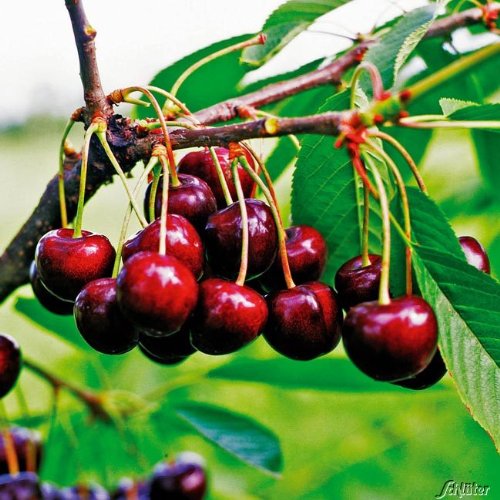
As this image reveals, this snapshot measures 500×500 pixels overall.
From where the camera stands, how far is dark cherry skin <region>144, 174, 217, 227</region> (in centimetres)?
144

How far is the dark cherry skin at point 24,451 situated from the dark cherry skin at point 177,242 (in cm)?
104

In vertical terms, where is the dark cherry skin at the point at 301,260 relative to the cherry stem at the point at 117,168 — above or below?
below

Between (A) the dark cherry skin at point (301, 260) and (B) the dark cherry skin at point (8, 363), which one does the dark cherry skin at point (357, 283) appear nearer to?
(A) the dark cherry skin at point (301, 260)

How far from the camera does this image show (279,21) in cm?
214

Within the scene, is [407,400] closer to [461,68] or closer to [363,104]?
[363,104]

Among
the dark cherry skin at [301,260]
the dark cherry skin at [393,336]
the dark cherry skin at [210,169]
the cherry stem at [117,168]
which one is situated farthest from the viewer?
the dark cherry skin at [210,169]

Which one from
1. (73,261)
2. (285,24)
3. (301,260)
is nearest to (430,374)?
(301,260)

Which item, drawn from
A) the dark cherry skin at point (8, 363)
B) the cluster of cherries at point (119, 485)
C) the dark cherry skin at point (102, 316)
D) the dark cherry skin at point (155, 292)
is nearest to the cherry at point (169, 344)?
the dark cherry skin at point (102, 316)

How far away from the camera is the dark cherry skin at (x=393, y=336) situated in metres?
1.17

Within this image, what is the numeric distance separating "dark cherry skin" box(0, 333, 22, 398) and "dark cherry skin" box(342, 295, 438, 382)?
95 centimetres

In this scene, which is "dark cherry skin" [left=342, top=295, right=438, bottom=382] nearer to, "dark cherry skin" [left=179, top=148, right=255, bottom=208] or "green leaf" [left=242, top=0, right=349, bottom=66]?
"dark cherry skin" [left=179, top=148, right=255, bottom=208]

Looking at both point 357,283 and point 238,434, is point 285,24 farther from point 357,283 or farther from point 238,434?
point 238,434

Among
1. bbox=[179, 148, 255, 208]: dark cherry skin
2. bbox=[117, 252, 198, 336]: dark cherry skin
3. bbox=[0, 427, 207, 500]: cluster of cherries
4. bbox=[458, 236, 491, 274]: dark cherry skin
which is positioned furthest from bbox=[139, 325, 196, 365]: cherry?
bbox=[0, 427, 207, 500]: cluster of cherries

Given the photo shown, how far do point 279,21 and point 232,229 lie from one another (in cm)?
99
